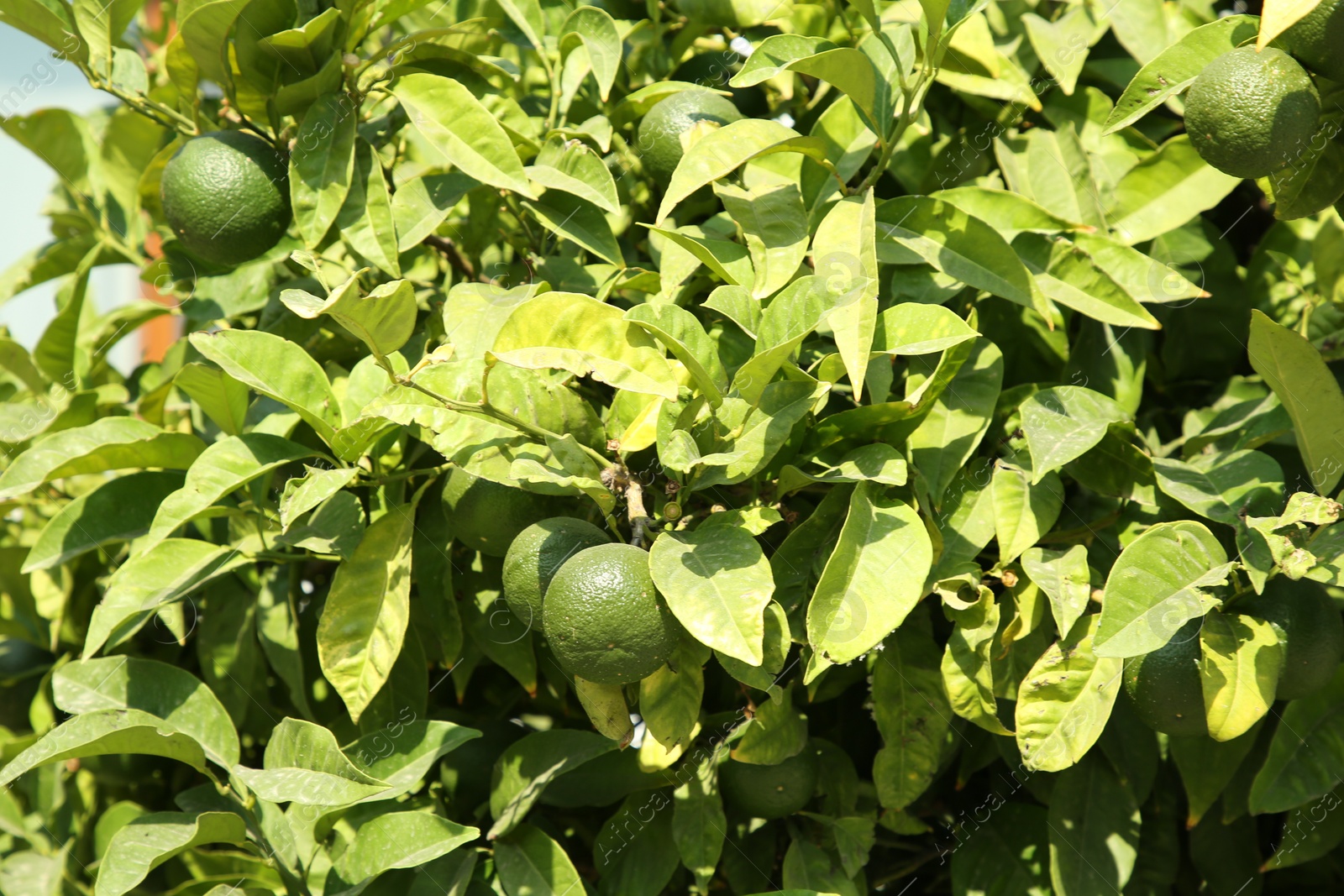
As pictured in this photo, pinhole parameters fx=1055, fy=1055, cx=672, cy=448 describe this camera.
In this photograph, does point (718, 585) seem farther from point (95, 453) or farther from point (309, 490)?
point (95, 453)

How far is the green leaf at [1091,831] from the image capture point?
125 cm

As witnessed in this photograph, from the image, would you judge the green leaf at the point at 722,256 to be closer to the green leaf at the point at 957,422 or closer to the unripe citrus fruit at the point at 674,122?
the unripe citrus fruit at the point at 674,122

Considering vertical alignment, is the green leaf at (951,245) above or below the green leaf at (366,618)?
above

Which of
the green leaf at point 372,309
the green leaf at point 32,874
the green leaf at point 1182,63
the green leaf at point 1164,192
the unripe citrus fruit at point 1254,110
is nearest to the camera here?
the green leaf at point 372,309

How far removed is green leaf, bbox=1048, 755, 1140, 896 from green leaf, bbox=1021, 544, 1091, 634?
32 cm

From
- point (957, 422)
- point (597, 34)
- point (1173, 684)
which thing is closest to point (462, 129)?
point (597, 34)

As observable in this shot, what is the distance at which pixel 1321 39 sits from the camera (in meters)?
1.06

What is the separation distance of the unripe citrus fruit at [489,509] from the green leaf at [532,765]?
0.26 m

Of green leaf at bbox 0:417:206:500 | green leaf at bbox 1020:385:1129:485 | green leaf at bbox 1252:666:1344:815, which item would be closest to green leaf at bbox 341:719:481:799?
green leaf at bbox 0:417:206:500

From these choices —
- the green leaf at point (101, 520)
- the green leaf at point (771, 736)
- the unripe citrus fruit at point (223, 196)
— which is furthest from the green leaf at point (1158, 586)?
the green leaf at point (101, 520)

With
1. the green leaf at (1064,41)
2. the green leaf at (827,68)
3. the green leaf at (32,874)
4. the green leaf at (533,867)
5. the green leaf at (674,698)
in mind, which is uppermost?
the green leaf at (827,68)

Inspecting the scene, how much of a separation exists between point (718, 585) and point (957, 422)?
1.22ft

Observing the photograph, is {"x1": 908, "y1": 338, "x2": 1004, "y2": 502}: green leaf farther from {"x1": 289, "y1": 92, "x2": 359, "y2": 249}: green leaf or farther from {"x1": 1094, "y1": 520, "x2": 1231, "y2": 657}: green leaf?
{"x1": 289, "y1": 92, "x2": 359, "y2": 249}: green leaf

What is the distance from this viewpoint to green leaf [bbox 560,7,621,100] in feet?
4.41
